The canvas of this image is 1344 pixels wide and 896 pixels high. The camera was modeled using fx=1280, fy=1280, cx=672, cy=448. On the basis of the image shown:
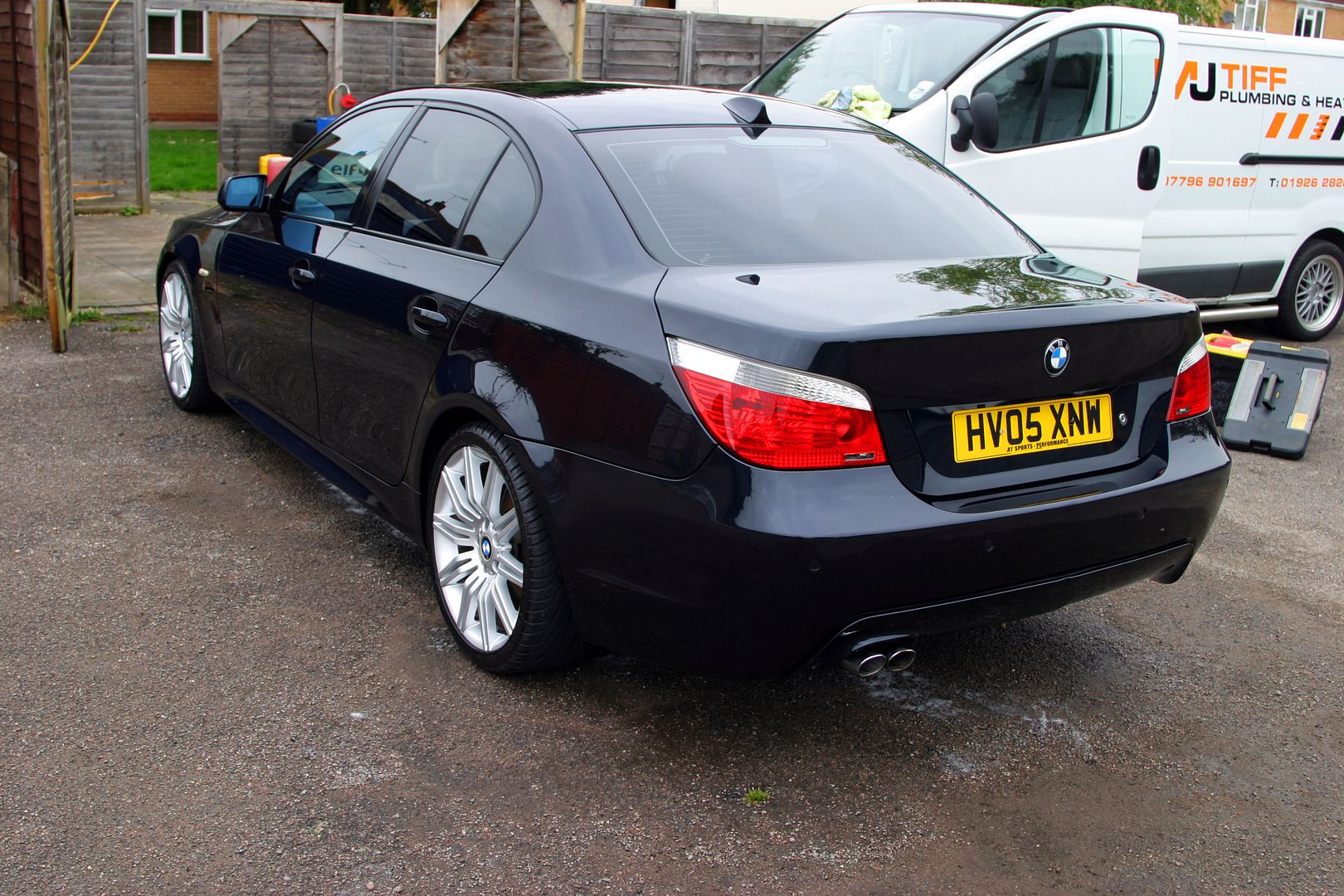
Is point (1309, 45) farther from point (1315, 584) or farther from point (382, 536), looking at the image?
point (382, 536)

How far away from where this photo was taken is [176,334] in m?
5.92

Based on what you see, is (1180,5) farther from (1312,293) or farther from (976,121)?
(976,121)

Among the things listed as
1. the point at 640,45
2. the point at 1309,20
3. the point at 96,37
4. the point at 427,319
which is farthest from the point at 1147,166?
the point at 1309,20

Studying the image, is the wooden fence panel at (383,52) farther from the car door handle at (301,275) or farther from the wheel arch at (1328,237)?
the car door handle at (301,275)

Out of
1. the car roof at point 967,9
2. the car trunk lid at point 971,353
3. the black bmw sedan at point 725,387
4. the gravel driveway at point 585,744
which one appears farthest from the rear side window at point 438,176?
the car roof at point 967,9

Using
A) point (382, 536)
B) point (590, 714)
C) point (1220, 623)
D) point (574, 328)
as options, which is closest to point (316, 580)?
point (382, 536)

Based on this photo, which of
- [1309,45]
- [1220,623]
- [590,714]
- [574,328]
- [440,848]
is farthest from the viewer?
[1309,45]

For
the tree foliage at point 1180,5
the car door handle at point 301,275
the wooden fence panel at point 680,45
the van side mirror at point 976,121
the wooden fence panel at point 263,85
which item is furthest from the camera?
the tree foliage at point 1180,5

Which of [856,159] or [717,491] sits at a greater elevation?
[856,159]

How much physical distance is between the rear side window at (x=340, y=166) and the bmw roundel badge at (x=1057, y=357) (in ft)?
7.80

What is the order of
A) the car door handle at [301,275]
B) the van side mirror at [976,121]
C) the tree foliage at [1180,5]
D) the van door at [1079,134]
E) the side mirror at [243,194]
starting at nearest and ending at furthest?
the car door handle at [301,275], the side mirror at [243,194], the van side mirror at [976,121], the van door at [1079,134], the tree foliage at [1180,5]

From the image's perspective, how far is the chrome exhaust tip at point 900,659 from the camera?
302 centimetres

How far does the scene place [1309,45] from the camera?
884 centimetres

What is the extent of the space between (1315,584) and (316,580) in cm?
356
